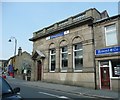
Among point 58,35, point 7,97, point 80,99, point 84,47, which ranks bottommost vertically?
point 80,99

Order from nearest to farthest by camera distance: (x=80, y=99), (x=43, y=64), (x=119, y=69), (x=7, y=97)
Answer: (x=7, y=97) < (x=80, y=99) < (x=119, y=69) < (x=43, y=64)

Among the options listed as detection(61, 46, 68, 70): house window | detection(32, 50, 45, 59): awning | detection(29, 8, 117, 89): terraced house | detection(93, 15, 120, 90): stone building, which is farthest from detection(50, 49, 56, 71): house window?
detection(93, 15, 120, 90): stone building

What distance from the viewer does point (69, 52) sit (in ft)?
68.1

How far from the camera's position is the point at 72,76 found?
19.9 metres

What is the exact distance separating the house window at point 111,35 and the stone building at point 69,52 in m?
1.68

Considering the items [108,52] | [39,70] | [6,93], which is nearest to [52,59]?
[39,70]

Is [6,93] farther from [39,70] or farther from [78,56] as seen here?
[39,70]

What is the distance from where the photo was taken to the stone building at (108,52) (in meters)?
16.2

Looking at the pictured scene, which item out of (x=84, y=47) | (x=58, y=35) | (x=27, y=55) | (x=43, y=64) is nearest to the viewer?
(x=84, y=47)

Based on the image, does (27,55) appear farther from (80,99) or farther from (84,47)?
(80,99)

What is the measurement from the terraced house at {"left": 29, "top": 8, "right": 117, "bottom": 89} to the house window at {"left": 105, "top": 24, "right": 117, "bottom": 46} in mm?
630

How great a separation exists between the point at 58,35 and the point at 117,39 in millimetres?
8582

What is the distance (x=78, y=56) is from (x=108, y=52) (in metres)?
4.20

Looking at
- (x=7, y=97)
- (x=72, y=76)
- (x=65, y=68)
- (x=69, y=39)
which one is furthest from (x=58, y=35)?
(x=7, y=97)
